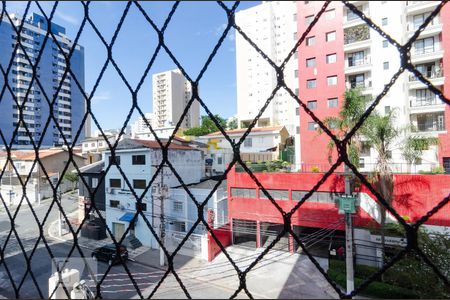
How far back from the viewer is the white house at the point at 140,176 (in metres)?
6.15

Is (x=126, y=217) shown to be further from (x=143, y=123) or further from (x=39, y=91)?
(x=39, y=91)

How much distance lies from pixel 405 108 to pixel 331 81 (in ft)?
6.87

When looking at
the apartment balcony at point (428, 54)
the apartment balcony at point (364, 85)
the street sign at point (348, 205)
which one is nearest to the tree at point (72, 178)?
the apartment balcony at point (364, 85)

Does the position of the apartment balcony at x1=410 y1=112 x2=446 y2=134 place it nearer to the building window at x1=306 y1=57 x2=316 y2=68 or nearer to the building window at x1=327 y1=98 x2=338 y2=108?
the building window at x1=327 y1=98 x2=338 y2=108

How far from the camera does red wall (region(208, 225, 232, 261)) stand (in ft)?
20.2

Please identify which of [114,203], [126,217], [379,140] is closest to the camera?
[379,140]

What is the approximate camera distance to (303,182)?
19.2 ft

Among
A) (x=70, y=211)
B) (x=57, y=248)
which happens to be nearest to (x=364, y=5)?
(x=57, y=248)

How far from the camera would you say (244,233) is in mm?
7027

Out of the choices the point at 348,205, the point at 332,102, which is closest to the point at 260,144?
the point at 332,102

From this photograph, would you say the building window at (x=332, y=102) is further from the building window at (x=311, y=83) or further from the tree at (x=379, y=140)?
the tree at (x=379, y=140)

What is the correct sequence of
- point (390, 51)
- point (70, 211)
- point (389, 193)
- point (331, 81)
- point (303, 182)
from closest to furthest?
1. point (389, 193)
2. point (303, 182)
3. point (390, 51)
4. point (331, 81)
5. point (70, 211)

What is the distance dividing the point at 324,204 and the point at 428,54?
5.07 metres

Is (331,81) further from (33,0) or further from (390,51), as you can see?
(33,0)
